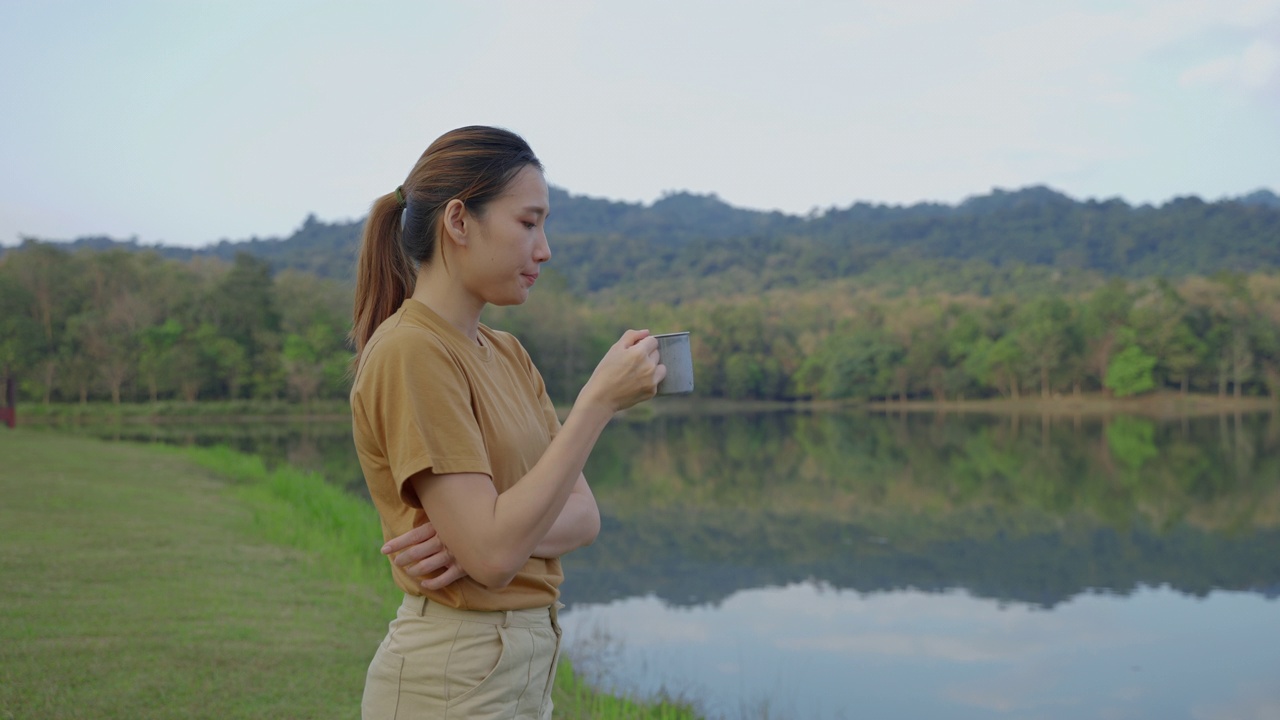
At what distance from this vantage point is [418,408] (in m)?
1.20

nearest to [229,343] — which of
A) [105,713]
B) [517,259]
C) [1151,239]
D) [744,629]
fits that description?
[744,629]

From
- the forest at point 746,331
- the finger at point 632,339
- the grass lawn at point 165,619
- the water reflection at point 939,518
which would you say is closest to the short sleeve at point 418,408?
the finger at point 632,339

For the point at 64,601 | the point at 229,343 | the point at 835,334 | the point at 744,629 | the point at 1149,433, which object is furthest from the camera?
the point at 835,334

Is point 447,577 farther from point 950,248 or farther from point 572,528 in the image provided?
point 950,248

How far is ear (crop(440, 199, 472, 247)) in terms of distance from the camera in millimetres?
1330

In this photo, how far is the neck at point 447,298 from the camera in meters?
1.35

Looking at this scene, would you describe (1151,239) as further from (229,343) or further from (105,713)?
(105,713)

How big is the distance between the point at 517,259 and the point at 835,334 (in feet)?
153

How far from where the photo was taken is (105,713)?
128 inches

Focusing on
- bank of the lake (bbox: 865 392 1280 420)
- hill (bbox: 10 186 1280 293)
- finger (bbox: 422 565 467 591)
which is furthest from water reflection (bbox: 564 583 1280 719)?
hill (bbox: 10 186 1280 293)

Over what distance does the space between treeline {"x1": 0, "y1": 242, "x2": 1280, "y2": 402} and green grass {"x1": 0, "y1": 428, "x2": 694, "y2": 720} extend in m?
24.4

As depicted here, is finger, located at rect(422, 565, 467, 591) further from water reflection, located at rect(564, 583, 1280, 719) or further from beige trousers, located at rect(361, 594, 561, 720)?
water reflection, located at rect(564, 583, 1280, 719)

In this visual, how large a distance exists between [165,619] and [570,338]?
1321 inches

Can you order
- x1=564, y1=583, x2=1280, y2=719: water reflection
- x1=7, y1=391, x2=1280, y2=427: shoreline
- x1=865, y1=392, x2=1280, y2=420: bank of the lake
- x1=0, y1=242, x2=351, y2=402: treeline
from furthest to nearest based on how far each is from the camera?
x1=865, y1=392, x2=1280, y2=420: bank of the lake, x1=0, y1=242, x2=351, y2=402: treeline, x1=7, y1=391, x2=1280, y2=427: shoreline, x1=564, y1=583, x2=1280, y2=719: water reflection
